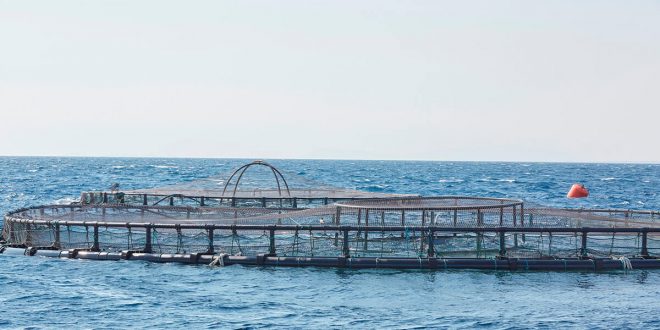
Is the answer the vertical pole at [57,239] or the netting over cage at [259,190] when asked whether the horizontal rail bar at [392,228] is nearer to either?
the vertical pole at [57,239]

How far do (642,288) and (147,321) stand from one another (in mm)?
16764

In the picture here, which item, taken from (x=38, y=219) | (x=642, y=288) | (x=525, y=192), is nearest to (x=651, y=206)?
(x=525, y=192)

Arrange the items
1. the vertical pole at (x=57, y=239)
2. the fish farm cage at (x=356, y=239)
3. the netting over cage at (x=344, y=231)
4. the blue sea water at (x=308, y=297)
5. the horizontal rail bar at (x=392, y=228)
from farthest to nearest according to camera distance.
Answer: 1. the vertical pole at (x=57, y=239)
2. the netting over cage at (x=344, y=231)
3. the fish farm cage at (x=356, y=239)
4. the horizontal rail bar at (x=392, y=228)
5. the blue sea water at (x=308, y=297)

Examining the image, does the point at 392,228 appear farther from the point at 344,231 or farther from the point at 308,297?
the point at 308,297

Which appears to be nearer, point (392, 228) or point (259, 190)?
point (392, 228)

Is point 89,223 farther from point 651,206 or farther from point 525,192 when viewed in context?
point 525,192

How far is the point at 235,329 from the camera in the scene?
25.4 m

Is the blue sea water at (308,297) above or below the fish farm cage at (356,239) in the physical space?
below

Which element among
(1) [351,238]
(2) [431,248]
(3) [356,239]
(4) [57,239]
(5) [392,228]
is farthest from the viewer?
(1) [351,238]

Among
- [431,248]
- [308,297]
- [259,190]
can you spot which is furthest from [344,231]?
[259,190]

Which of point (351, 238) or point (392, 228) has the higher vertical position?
point (392, 228)

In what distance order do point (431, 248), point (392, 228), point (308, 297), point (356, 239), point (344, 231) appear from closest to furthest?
1. point (308, 297)
2. point (392, 228)
3. point (344, 231)
4. point (431, 248)
5. point (356, 239)

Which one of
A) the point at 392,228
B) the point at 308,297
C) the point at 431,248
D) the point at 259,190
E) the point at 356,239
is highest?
the point at 259,190

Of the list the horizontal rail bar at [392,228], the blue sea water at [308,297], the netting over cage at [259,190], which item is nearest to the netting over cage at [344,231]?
the horizontal rail bar at [392,228]
